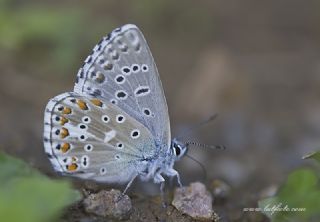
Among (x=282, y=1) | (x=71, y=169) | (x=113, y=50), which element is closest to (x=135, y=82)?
(x=113, y=50)

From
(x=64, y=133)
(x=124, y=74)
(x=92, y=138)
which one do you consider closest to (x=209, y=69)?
(x=124, y=74)

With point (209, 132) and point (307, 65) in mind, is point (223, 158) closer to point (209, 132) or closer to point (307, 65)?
point (209, 132)

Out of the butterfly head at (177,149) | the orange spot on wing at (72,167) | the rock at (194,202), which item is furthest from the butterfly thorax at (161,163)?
the orange spot on wing at (72,167)

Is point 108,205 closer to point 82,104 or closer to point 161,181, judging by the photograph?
point 161,181

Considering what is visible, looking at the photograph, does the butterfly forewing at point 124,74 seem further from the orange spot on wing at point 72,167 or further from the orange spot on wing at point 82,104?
the orange spot on wing at point 72,167

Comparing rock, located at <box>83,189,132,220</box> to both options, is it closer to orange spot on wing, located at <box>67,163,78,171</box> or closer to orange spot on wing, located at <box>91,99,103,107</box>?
orange spot on wing, located at <box>67,163,78,171</box>

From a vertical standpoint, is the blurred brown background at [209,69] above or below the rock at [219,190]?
above
